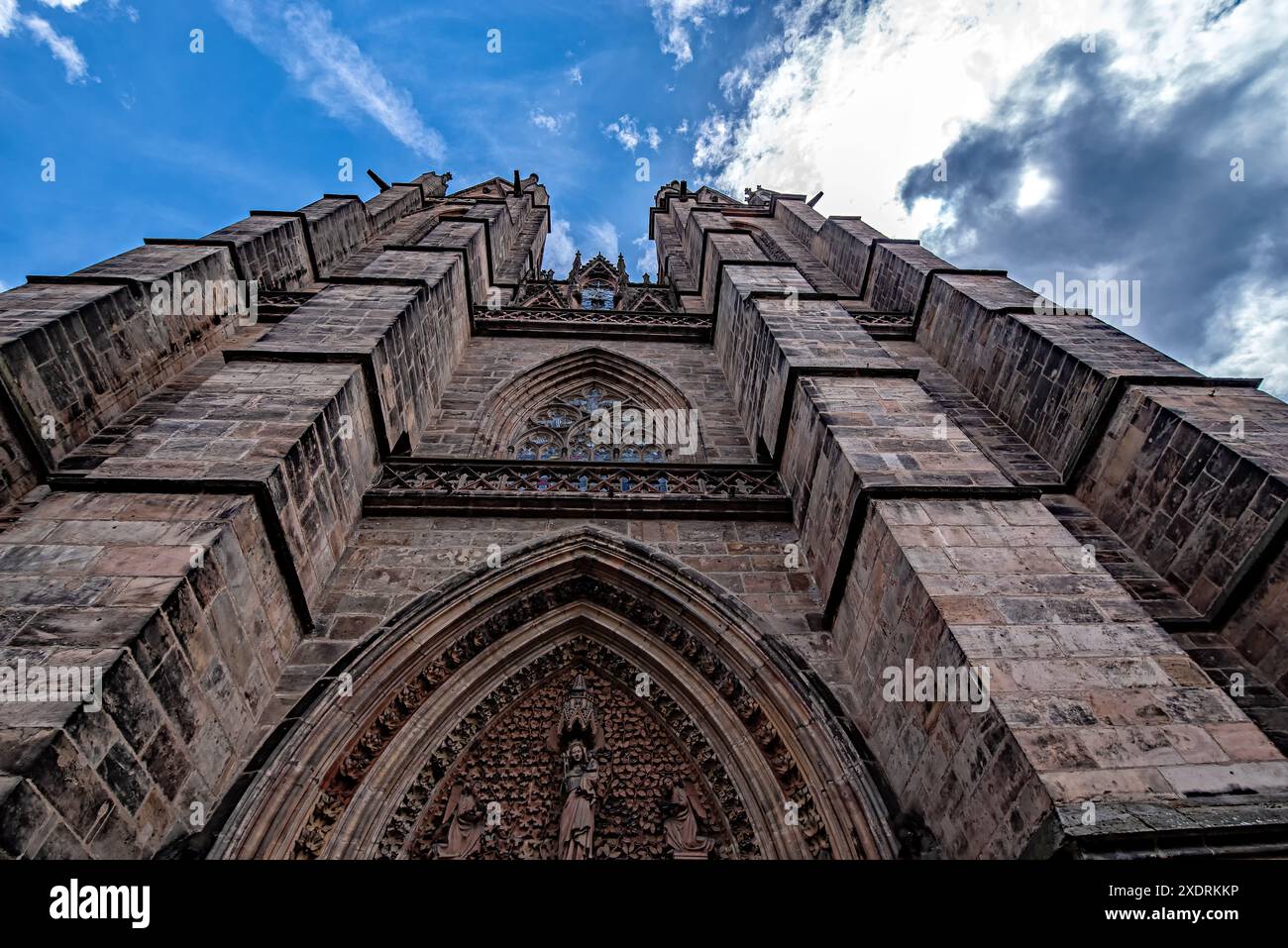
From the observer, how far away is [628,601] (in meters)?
5.26

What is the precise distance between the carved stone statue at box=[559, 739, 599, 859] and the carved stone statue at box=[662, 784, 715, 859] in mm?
499

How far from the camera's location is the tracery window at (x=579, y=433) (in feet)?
26.4

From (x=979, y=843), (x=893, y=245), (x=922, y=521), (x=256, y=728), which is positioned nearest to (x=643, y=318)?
(x=893, y=245)

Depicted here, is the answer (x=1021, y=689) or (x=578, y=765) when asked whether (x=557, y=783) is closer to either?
(x=578, y=765)

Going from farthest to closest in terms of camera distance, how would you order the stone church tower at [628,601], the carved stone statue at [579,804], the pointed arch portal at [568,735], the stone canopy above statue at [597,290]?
1. the stone canopy above statue at [597,290]
2. the carved stone statue at [579,804]
3. the pointed arch portal at [568,735]
4. the stone church tower at [628,601]

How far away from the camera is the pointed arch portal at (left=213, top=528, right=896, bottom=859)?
12.5 feet

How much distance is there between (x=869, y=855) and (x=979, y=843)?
2.34 feet

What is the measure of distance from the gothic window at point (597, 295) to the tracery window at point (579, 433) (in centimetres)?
382

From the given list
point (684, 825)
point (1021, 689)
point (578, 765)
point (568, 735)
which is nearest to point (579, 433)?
point (568, 735)

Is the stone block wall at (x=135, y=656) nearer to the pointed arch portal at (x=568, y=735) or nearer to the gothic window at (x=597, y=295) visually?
the pointed arch portal at (x=568, y=735)

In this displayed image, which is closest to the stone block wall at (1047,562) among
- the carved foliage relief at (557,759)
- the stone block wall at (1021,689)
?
the stone block wall at (1021,689)

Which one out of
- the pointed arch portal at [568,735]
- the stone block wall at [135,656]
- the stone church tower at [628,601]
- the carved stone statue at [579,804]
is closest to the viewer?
the stone block wall at [135,656]

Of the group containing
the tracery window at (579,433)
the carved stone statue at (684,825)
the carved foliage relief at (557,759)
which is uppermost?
the tracery window at (579,433)
